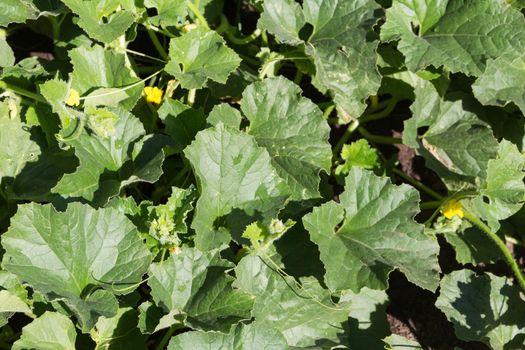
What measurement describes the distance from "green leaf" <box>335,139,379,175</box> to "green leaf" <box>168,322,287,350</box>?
1.21m

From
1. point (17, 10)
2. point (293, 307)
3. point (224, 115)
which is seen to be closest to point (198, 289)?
point (293, 307)

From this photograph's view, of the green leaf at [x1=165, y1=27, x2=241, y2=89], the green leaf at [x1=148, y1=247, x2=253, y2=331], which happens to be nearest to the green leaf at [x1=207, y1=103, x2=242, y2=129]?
the green leaf at [x1=165, y1=27, x2=241, y2=89]

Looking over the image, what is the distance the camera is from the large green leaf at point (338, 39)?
3320 millimetres

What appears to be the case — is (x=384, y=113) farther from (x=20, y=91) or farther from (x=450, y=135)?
(x=20, y=91)

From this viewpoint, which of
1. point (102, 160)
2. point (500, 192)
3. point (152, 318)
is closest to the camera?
point (152, 318)

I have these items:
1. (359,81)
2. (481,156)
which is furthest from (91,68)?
(481,156)

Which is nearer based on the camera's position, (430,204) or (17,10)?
(17,10)

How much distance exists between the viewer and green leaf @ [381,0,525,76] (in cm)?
337

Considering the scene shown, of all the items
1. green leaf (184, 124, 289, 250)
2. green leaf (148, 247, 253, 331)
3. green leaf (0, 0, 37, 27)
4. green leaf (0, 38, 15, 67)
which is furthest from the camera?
green leaf (0, 38, 15, 67)

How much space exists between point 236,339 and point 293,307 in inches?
18.4

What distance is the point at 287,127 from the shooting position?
10.6 ft

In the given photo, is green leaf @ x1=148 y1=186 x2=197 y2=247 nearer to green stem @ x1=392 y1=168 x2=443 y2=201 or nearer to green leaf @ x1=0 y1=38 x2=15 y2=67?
green leaf @ x1=0 y1=38 x2=15 y2=67

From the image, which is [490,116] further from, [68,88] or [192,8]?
[68,88]

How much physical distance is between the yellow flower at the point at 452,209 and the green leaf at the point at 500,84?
57 cm
